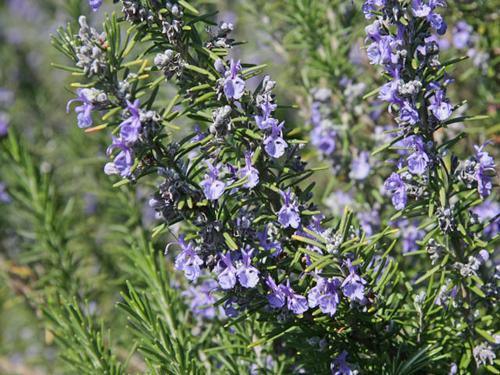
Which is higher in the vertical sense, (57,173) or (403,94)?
(57,173)

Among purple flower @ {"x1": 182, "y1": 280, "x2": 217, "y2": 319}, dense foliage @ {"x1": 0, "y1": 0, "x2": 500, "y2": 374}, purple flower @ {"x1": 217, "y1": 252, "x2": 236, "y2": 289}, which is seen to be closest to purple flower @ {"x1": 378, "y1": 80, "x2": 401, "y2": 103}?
dense foliage @ {"x1": 0, "y1": 0, "x2": 500, "y2": 374}

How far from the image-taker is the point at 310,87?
61.7 inches

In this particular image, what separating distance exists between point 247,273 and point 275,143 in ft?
0.60

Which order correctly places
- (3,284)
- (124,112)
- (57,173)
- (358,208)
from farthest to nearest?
(57,173) → (3,284) → (358,208) → (124,112)

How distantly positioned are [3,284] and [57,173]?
0.51m

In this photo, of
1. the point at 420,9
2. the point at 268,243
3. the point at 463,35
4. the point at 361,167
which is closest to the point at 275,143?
the point at 268,243

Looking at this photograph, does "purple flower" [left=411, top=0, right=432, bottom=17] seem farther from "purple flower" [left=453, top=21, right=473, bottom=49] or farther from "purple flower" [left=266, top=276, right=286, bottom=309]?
"purple flower" [left=453, top=21, right=473, bottom=49]

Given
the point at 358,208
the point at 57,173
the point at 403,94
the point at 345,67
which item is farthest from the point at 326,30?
the point at 57,173

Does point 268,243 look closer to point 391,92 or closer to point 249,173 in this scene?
point 249,173

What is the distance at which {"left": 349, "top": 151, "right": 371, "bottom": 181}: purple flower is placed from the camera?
1387 millimetres

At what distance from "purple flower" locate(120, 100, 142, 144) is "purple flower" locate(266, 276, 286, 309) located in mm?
267

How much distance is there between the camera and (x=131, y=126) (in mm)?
754

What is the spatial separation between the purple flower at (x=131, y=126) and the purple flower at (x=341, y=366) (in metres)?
0.43

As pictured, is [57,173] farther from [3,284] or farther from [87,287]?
[87,287]
